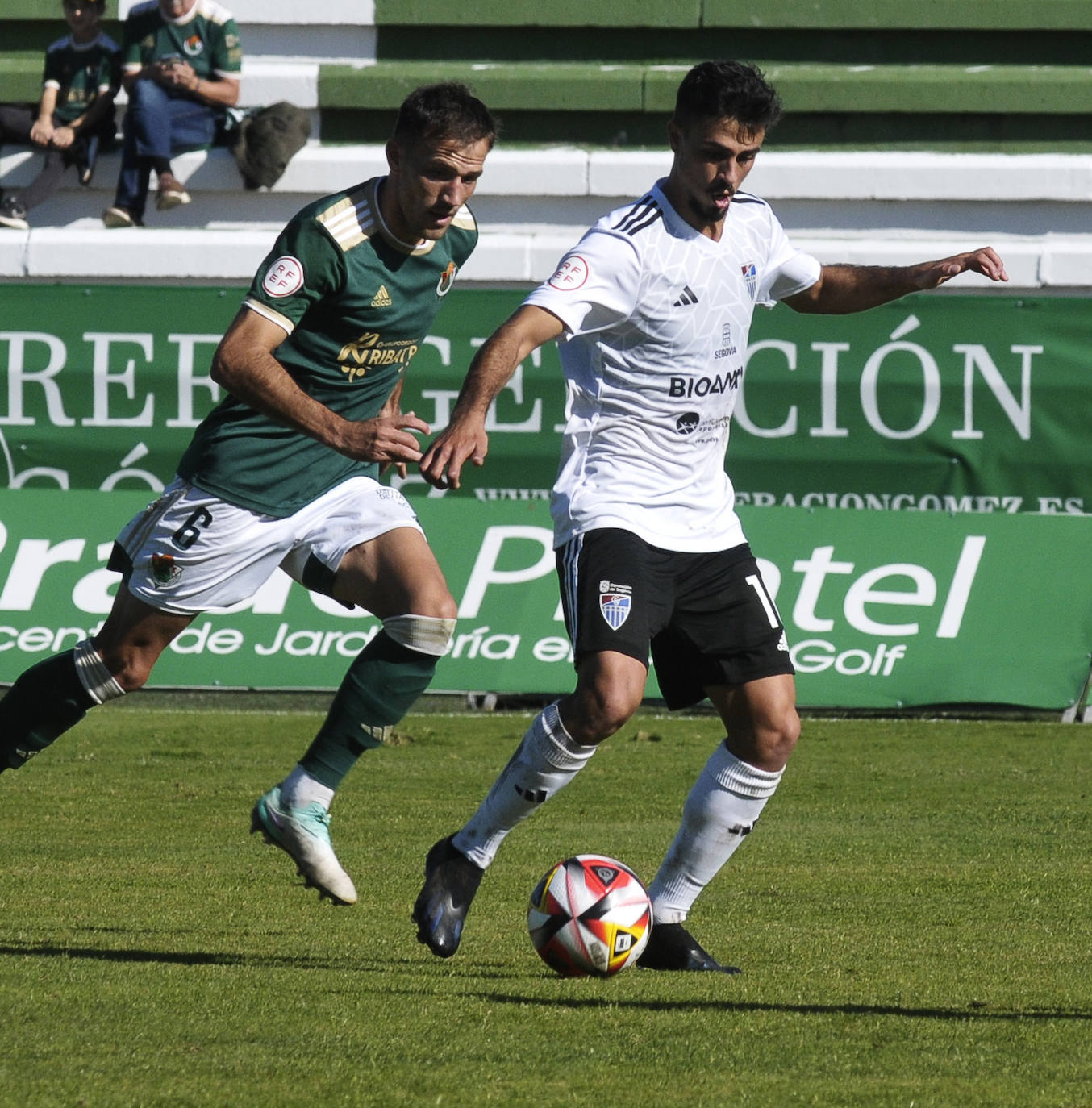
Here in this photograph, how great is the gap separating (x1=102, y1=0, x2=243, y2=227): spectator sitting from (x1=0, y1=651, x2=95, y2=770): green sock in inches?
319

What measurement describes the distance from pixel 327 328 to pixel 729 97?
136cm

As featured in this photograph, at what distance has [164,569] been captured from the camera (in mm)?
5488

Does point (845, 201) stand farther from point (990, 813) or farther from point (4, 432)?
point (990, 813)

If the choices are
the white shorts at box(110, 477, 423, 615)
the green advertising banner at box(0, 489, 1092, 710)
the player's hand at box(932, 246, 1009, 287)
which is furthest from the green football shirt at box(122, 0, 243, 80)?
the player's hand at box(932, 246, 1009, 287)

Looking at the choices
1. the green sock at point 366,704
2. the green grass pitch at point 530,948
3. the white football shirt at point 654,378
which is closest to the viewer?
the green grass pitch at point 530,948

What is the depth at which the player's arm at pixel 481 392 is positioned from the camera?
4.18 meters

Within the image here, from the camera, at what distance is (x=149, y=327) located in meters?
11.7

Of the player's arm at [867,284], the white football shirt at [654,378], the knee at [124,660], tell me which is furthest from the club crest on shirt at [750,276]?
the knee at [124,660]

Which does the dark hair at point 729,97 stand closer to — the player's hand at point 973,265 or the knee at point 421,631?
the player's hand at point 973,265

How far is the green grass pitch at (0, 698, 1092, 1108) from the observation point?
11.4 feet

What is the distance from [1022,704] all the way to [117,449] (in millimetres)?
5598

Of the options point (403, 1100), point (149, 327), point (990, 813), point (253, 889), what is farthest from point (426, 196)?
point (149, 327)

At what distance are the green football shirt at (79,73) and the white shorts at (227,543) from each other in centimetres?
837

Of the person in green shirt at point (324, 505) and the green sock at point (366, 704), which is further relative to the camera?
the green sock at point (366, 704)
